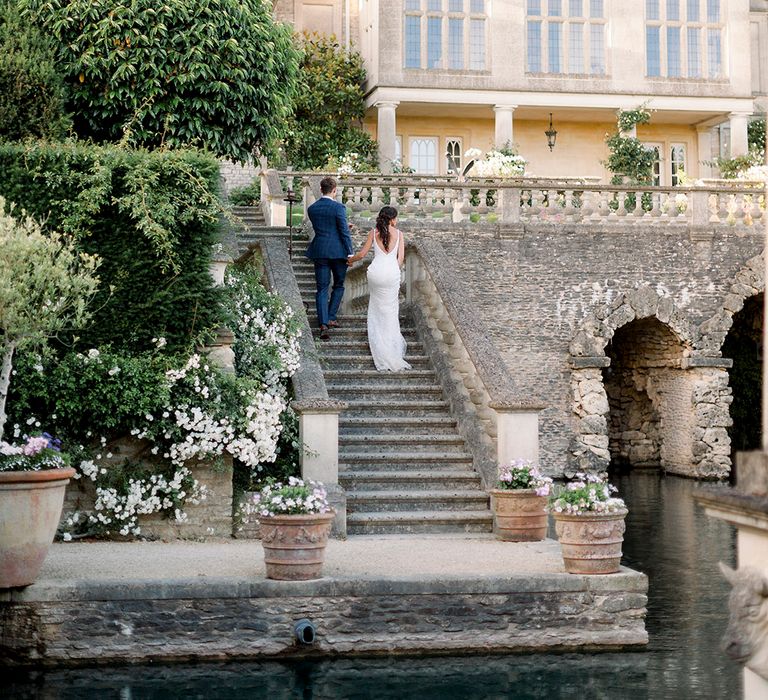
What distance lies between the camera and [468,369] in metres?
13.3

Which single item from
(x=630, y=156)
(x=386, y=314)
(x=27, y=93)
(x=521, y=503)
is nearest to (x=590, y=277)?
(x=630, y=156)

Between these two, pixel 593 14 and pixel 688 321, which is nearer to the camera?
pixel 688 321

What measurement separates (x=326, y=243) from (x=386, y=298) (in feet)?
3.63

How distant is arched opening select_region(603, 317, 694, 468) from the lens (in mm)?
24422

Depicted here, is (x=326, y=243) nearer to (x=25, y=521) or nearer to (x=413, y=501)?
(x=413, y=501)

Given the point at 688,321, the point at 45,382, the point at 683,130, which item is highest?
the point at 683,130

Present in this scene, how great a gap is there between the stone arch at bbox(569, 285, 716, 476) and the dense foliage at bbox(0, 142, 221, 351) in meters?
12.7

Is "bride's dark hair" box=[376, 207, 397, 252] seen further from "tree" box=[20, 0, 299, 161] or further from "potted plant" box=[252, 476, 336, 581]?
"potted plant" box=[252, 476, 336, 581]

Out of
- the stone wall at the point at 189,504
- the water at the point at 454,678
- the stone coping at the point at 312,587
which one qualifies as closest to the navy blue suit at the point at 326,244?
the stone wall at the point at 189,504

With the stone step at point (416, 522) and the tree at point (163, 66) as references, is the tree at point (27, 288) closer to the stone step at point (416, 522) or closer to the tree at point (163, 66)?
the stone step at point (416, 522)

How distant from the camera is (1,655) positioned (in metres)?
8.73

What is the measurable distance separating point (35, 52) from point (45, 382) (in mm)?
4583

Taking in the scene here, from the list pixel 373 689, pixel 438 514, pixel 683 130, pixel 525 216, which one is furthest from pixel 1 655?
pixel 683 130

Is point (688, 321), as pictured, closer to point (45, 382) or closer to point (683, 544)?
point (683, 544)
